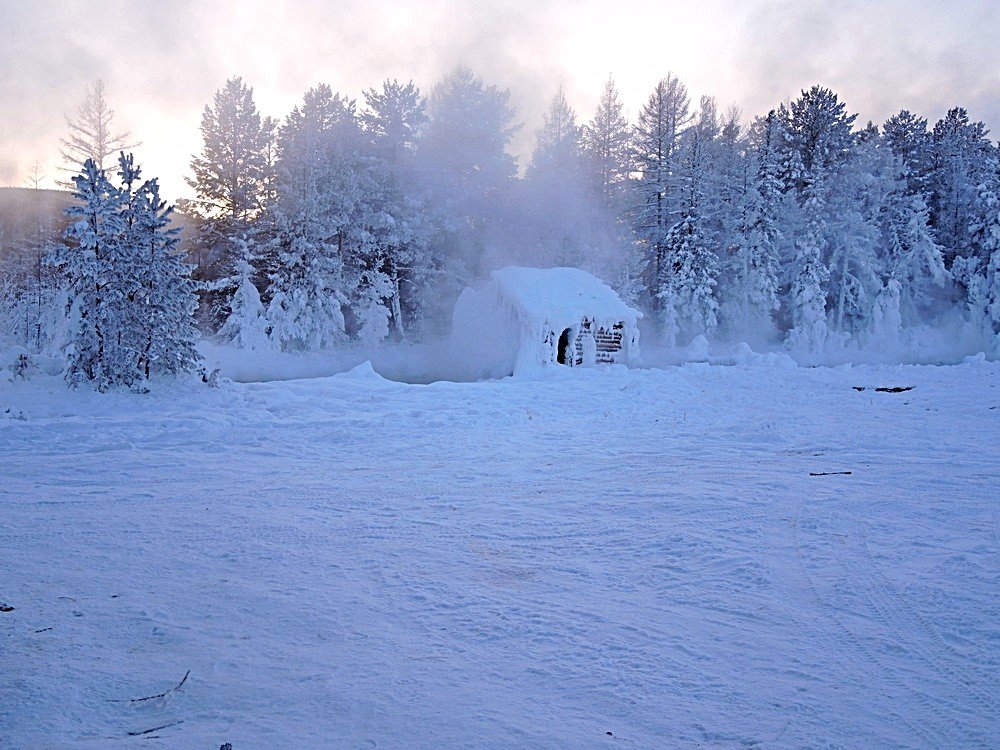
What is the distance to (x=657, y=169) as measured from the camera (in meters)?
32.2

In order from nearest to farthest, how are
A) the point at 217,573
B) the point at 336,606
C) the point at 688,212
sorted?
1. the point at 336,606
2. the point at 217,573
3. the point at 688,212

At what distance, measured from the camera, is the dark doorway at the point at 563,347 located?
20.3m

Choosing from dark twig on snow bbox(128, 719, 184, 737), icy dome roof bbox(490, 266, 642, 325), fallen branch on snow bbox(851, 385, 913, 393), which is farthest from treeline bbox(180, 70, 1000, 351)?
dark twig on snow bbox(128, 719, 184, 737)

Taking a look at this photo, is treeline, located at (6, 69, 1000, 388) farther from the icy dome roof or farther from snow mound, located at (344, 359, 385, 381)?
snow mound, located at (344, 359, 385, 381)

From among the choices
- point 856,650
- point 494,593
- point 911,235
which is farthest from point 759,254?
point 494,593

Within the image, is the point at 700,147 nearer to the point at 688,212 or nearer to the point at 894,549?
the point at 688,212

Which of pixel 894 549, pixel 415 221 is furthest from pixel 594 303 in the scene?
pixel 894 549

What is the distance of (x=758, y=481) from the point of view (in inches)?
243

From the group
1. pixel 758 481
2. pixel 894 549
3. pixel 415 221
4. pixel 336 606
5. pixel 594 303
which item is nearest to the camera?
pixel 336 606

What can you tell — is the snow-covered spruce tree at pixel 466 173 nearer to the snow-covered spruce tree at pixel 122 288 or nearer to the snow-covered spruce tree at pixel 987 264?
the snow-covered spruce tree at pixel 122 288

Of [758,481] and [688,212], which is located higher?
[688,212]

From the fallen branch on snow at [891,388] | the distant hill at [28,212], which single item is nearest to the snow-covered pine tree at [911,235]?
the fallen branch on snow at [891,388]

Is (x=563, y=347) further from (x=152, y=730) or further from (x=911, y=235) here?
(x=911, y=235)

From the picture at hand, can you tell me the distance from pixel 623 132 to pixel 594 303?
18846 mm
